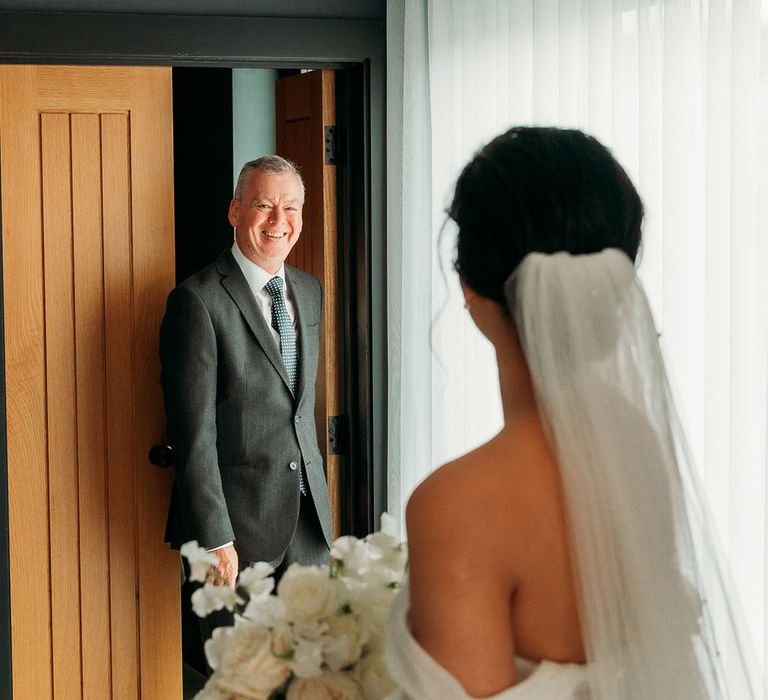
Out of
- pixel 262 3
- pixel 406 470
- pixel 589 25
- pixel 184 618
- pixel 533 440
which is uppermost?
pixel 262 3

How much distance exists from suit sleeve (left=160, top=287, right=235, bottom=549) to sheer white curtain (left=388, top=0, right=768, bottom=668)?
682mm

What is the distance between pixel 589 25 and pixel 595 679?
1.50 meters

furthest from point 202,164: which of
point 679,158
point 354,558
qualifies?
point 354,558

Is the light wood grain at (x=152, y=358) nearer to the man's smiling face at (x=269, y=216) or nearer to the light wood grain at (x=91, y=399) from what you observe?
the light wood grain at (x=91, y=399)

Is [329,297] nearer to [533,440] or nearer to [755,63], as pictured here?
[755,63]

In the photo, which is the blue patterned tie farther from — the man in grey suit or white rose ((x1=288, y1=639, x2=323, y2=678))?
white rose ((x1=288, y1=639, x2=323, y2=678))

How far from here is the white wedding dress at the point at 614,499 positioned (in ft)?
3.55

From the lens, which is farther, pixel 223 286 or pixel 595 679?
pixel 223 286

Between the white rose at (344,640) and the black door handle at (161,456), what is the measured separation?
1.89 m

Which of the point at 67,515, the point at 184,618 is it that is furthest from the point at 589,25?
the point at 184,618

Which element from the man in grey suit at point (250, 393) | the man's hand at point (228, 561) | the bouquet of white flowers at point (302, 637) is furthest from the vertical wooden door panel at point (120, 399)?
the bouquet of white flowers at point (302, 637)

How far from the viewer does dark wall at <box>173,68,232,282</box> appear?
12.9 feet

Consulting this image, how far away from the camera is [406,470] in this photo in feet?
9.66

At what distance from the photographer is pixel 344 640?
1.22 metres
